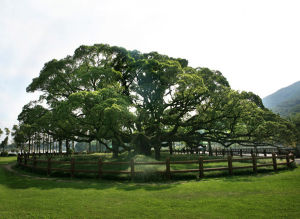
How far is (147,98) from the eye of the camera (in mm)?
20094

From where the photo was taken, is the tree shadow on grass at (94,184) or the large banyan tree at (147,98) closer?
the tree shadow on grass at (94,184)

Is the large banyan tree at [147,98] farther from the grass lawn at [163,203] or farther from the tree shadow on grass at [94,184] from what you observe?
the grass lawn at [163,203]

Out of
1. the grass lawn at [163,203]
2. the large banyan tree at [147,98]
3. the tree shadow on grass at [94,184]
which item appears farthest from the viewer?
the large banyan tree at [147,98]

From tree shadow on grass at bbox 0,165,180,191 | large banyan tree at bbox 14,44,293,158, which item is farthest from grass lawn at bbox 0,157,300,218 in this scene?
large banyan tree at bbox 14,44,293,158

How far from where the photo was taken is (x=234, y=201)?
268 inches

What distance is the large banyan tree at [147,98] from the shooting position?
1742 centimetres

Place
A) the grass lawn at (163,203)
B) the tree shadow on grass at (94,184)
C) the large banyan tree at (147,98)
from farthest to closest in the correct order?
the large banyan tree at (147,98)
the tree shadow on grass at (94,184)
the grass lawn at (163,203)

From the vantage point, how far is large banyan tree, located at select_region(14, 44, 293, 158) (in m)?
17.4

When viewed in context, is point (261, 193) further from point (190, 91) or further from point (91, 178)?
point (190, 91)

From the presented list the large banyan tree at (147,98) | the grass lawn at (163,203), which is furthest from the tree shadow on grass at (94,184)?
the large banyan tree at (147,98)

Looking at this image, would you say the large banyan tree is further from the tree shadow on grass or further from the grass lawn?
the grass lawn

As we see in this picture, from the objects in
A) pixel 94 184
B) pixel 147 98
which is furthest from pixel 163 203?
pixel 147 98

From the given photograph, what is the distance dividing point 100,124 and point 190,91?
9.03 m

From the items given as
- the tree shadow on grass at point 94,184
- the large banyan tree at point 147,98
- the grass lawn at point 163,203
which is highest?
the large banyan tree at point 147,98
